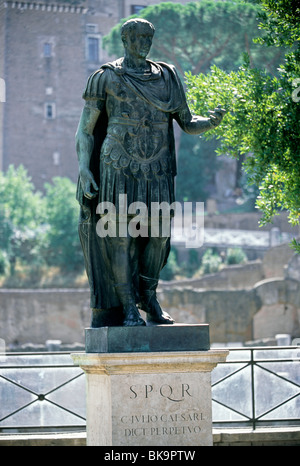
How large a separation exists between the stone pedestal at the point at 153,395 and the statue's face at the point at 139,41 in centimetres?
195

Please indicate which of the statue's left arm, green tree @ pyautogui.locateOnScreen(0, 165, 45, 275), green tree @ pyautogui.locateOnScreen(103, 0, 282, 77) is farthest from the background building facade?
the statue's left arm

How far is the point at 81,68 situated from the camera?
200 ft

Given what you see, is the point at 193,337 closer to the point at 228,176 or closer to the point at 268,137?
the point at 268,137

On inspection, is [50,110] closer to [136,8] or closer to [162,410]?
[136,8]

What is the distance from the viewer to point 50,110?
60.5 m

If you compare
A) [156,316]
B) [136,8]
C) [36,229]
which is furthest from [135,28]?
[136,8]

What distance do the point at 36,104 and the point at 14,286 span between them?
14.7 meters

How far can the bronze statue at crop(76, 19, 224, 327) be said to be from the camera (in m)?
7.54

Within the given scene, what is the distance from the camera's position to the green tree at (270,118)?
11672 mm

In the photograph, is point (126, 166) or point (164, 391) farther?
point (126, 166)

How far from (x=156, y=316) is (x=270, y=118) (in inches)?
193

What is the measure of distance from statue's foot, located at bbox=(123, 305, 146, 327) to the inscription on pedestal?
375 mm

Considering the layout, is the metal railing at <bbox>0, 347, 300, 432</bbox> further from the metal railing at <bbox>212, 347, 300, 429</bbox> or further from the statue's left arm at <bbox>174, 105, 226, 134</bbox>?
the statue's left arm at <bbox>174, 105, 226, 134</bbox>

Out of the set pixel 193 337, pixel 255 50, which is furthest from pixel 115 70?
pixel 255 50
